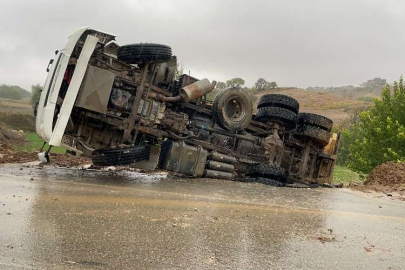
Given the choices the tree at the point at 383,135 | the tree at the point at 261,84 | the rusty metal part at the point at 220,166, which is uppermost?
the tree at the point at 261,84

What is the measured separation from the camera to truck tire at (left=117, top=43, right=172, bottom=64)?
6160 mm

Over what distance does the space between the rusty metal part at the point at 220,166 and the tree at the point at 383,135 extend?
1017 cm

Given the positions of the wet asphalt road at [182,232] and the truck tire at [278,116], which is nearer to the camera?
the wet asphalt road at [182,232]

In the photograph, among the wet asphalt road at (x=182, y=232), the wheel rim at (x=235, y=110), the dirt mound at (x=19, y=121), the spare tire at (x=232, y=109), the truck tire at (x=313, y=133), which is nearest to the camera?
the wet asphalt road at (x=182, y=232)

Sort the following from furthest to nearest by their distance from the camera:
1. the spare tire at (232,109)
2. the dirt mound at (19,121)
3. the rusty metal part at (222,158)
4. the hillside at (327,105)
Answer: the hillside at (327,105) → the dirt mound at (19,121) → the spare tire at (232,109) → the rusty metal part at (222,158)

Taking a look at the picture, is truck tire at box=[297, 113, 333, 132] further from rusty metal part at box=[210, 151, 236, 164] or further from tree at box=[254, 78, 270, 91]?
tree at box=[254, 78, 270, 91]

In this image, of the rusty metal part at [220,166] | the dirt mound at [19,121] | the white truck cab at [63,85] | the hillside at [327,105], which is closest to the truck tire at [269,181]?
the rusty metal part at [220,166]

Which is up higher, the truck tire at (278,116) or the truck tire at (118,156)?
the truck tire at (278,116)

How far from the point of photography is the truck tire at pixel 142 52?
20.2 feet

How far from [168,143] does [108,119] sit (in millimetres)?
1211

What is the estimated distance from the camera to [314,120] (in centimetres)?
816

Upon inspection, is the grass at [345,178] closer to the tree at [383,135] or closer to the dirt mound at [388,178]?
the tree at [383,135]

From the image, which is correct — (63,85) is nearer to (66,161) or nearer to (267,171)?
(66,161)

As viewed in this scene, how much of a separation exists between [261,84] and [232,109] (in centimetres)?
8672
